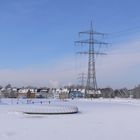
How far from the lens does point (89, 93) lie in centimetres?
6444

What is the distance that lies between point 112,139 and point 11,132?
3.61 meters

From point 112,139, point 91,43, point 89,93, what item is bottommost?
point 112,139

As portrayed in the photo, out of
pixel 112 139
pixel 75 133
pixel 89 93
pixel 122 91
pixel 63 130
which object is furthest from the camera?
pixel 122 91

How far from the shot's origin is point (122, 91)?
122188mm

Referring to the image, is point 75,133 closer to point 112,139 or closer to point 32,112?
point 112,139

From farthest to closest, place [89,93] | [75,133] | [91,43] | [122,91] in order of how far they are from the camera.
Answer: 1. [122,91]
2. [89,93]
3. [91,43]
4. [75,133]

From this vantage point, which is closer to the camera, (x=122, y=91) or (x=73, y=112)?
(x=73, y=112)

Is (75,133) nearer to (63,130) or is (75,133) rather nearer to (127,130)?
(63,130)

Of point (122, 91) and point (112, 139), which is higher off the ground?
point (122, 91)

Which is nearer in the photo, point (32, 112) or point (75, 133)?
point (75, 133)

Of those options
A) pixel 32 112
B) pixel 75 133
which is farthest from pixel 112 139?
pixel 32 112

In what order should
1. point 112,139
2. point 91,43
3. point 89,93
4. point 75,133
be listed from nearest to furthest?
Result: point 112,139
point 75,133
point 91,43
point 89,93

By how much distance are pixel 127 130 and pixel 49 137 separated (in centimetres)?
338

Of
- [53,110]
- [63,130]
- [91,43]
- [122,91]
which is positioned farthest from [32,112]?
[122,91]
